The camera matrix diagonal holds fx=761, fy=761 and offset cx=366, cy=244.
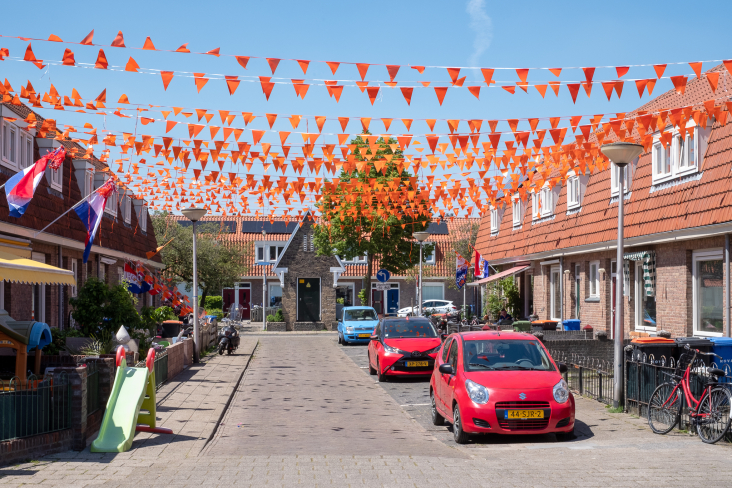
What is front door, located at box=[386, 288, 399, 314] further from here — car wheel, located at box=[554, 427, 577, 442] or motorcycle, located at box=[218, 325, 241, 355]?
car wheel, located at box=[554, 427, 577, 442]

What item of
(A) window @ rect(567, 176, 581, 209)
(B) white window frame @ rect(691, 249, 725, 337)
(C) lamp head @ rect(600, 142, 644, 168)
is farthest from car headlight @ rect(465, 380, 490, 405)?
(A) window @ rect(567, 176, 581, 209)

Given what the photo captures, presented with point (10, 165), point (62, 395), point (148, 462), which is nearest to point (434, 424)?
point (148, 462)

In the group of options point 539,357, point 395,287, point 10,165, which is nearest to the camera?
point 539,357

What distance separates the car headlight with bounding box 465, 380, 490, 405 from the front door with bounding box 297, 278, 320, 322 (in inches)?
1412

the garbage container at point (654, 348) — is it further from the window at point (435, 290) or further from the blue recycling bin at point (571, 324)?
the window at point (435, 290)

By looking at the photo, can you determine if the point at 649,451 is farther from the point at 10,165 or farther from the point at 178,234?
the point at 178,234

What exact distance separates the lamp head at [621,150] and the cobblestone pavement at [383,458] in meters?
4.13

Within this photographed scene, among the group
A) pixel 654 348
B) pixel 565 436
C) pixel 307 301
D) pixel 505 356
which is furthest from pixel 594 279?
pixel 307 301

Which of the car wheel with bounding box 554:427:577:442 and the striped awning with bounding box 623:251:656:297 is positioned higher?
the striped awning with bounding box 623:251:656:297

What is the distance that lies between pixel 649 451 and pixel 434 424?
12.4 feet

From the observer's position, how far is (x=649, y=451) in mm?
9156

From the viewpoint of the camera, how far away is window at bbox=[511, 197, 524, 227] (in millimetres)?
30239

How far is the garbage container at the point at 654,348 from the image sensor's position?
Answer: 40.6ft

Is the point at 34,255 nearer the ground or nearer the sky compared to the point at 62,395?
nearer the sky
